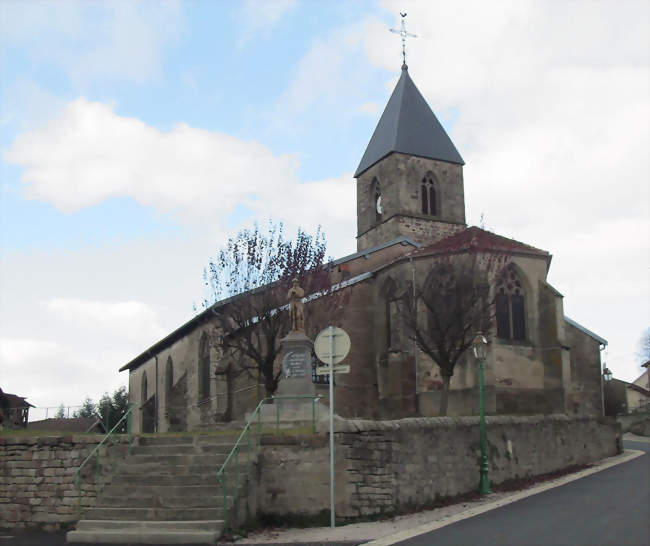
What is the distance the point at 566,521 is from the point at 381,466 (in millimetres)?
3487

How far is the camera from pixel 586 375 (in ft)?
109

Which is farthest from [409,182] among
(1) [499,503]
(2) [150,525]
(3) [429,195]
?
(2) [150,525]

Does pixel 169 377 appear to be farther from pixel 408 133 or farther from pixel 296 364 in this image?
pixel 296 364

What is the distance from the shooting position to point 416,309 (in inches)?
1021

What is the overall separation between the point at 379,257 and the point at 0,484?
21.4 m

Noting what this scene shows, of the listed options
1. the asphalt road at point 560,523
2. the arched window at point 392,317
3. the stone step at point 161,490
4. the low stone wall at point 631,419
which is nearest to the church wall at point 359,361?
the arched window at point 392,317

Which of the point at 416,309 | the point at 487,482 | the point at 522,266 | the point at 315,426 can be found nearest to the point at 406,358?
the point at 416,309

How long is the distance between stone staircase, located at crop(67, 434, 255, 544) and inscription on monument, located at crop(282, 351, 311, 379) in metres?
4.12

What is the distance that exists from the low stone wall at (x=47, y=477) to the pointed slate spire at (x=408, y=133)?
26420mm

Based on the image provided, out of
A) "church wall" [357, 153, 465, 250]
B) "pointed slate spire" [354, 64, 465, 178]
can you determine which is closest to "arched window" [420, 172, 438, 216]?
"church wall" [357, 153, 465, 250]

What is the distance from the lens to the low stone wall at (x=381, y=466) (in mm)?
13797

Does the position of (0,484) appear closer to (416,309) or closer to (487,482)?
(487,482)

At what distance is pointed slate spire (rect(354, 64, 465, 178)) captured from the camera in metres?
38.9

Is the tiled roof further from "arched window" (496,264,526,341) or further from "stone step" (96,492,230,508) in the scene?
"stone step" (96,492,230,508)
